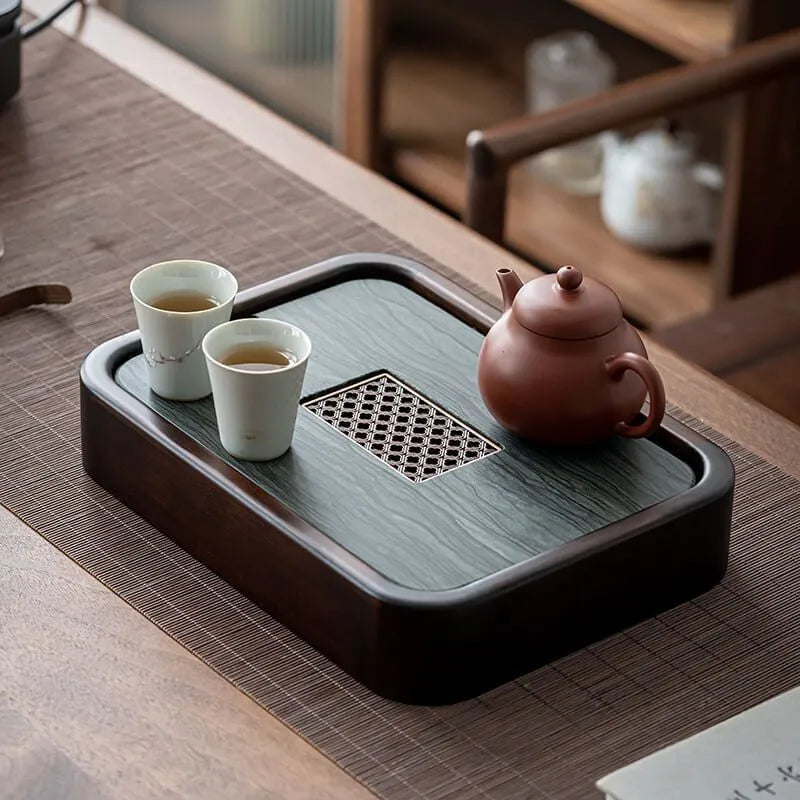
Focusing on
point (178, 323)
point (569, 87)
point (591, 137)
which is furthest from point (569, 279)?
point (569, 87)

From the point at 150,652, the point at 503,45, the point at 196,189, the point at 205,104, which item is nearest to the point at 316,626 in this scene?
the point at 150,652

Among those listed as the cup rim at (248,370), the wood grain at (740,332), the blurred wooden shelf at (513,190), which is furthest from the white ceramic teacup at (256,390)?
the blurred wooden shelf at (513,190)

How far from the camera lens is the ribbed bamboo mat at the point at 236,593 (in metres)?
0.99

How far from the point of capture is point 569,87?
2803 mm

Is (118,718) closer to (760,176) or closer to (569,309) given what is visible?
(569,309)

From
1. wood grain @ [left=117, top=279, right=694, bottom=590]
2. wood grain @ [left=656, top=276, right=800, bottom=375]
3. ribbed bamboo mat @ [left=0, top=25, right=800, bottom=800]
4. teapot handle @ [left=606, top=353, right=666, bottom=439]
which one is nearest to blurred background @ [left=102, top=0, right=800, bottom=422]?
wood grain @ [left=656, top=276, right=800, bottom=375]

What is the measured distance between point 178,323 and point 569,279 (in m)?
0.26

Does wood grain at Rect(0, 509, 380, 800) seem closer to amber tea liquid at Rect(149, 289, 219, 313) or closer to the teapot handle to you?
amber tea liquid at Rect(149, 289, 219, 313)

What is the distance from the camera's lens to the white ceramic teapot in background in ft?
8.55

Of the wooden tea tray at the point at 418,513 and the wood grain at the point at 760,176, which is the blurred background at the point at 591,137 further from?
the wooden tea tray at the point at 418,513

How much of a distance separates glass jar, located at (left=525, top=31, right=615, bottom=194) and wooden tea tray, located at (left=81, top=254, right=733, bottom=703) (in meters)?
1.65

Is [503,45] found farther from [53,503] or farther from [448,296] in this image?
[53,503]

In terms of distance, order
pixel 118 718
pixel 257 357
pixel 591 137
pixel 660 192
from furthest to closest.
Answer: pixel 660 192 → pixel 591 137 → pixel 257 357 → pixel 118 718

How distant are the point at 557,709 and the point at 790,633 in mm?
171
